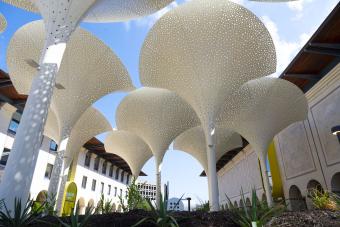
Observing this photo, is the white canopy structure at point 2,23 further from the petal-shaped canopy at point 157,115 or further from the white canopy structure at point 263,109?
the white canopy structure at point 263,109

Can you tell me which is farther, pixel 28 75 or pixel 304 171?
pixel 304 171

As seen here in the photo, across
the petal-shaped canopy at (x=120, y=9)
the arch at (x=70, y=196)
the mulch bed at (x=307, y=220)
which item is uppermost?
the petal-shaped canopy at (x=120, y=9)

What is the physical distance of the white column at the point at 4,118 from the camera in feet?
50.2

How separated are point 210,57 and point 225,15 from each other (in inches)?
65.9

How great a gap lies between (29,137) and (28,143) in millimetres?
128

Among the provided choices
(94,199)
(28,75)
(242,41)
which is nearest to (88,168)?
(94,199)

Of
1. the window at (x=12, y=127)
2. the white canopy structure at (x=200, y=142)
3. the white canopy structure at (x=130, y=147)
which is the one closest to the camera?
Answer: the window at (x=12, y=127)

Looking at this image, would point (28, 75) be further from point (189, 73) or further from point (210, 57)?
point (210, 57)

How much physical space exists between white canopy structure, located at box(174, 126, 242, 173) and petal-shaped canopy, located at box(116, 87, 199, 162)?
410cm

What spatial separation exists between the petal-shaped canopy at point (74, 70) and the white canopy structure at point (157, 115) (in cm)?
391

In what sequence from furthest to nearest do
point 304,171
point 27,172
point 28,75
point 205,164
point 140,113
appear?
point 205,164 → point 140,113 → point 304,171 → point 28,75 → point 27,172

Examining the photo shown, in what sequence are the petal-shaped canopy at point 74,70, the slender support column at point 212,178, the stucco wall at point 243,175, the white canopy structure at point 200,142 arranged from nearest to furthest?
1. the slender support column at point 212,178
2. the petal-shaped canopy at point 74,70
3. the white canopy structure at point 200,142
4. the stucco wall at point 243,175

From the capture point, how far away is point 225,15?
31.1 ft

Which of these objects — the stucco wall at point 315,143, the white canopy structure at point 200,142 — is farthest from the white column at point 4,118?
the stucco wall at point 315,143
